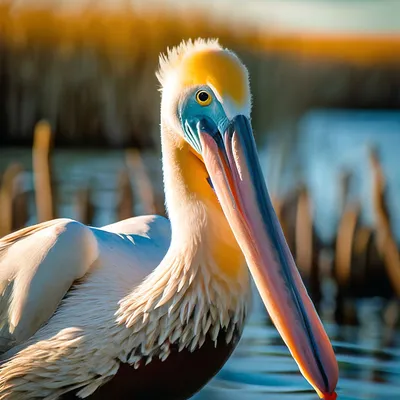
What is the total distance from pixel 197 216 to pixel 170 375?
0.53 m

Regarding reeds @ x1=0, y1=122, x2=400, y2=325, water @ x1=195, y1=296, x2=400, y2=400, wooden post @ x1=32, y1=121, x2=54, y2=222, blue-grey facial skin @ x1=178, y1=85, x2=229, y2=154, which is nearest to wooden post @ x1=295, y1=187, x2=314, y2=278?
reeds @ x1=0, y1=122, x2=400, y2=325

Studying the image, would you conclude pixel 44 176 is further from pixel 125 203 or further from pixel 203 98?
pixel 203 98

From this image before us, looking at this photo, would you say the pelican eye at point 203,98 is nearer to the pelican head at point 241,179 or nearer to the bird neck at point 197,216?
the pelican head at point 241,179

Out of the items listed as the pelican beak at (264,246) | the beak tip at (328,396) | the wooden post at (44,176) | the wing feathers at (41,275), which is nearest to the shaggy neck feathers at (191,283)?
the pelican beak at (264,246)

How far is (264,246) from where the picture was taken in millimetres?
3111

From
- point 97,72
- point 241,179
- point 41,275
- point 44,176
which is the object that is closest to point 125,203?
point 44,176

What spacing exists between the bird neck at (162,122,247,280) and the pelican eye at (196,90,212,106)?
0.15 m

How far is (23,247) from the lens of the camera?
11.6ft

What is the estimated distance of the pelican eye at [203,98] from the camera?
324 centimetres

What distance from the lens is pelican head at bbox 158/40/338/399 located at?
9.98 ft

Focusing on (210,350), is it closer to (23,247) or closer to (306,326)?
(306,326)

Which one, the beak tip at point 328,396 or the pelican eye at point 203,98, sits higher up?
the pelican eye at point 203,98

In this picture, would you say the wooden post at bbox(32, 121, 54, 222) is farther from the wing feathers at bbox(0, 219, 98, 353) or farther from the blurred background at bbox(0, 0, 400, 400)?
the wing feathers at bbox(0, 219, 98, 353)

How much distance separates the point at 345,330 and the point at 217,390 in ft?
7.14
